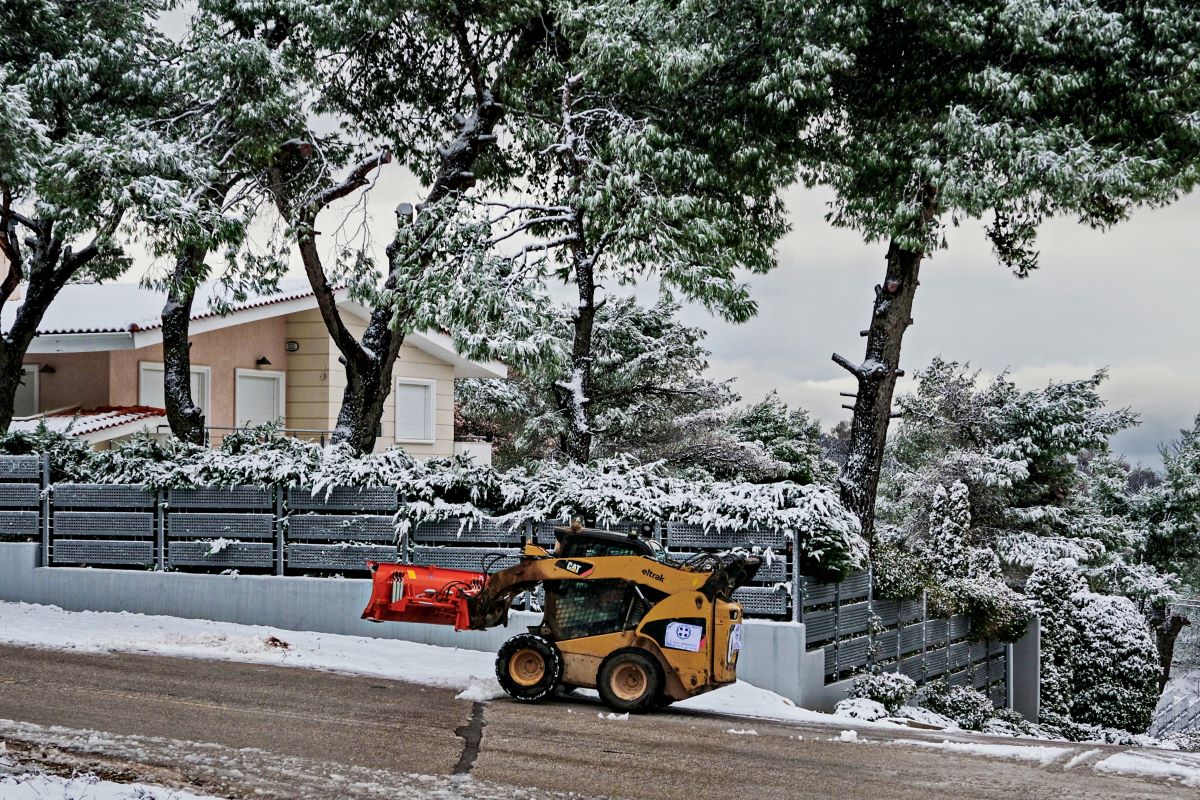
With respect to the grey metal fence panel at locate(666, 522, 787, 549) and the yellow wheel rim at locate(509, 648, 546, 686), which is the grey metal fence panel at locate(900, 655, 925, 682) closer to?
the grey metal fence panel at locate(666, 522, 787, 549)

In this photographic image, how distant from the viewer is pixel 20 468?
16.5 meters

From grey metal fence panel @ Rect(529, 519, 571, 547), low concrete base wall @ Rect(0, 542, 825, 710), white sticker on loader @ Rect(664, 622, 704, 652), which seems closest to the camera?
white sticker on loader @ Rect(664, 622, 704, 652)

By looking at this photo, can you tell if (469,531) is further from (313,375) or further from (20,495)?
(313,375)

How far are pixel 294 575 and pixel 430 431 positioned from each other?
45.3 ft

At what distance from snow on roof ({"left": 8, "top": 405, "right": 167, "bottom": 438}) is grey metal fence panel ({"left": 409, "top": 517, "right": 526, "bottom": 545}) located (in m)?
8.90

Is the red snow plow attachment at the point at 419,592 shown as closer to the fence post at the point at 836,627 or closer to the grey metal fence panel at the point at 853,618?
the fence post at the point at 836,627

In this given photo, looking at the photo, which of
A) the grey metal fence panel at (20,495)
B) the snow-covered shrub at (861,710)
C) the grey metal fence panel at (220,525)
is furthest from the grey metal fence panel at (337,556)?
the snow-covered shrub at (861,710)

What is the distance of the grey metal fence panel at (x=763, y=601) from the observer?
12.5m

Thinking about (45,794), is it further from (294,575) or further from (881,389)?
(881,389)

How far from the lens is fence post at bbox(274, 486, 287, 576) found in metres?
15.0

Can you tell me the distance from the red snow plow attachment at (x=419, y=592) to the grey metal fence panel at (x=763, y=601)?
9.58 feet

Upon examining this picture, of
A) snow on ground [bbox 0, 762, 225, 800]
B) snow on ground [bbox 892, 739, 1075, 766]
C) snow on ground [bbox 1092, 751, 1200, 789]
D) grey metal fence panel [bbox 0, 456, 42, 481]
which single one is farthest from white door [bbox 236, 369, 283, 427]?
snow on ground [bbox 1092, 751, 1200, 789]

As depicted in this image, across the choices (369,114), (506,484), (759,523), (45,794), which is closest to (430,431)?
(369,114)

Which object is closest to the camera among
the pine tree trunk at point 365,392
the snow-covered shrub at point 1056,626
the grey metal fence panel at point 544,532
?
the grey metal fence panel at point 544,532
